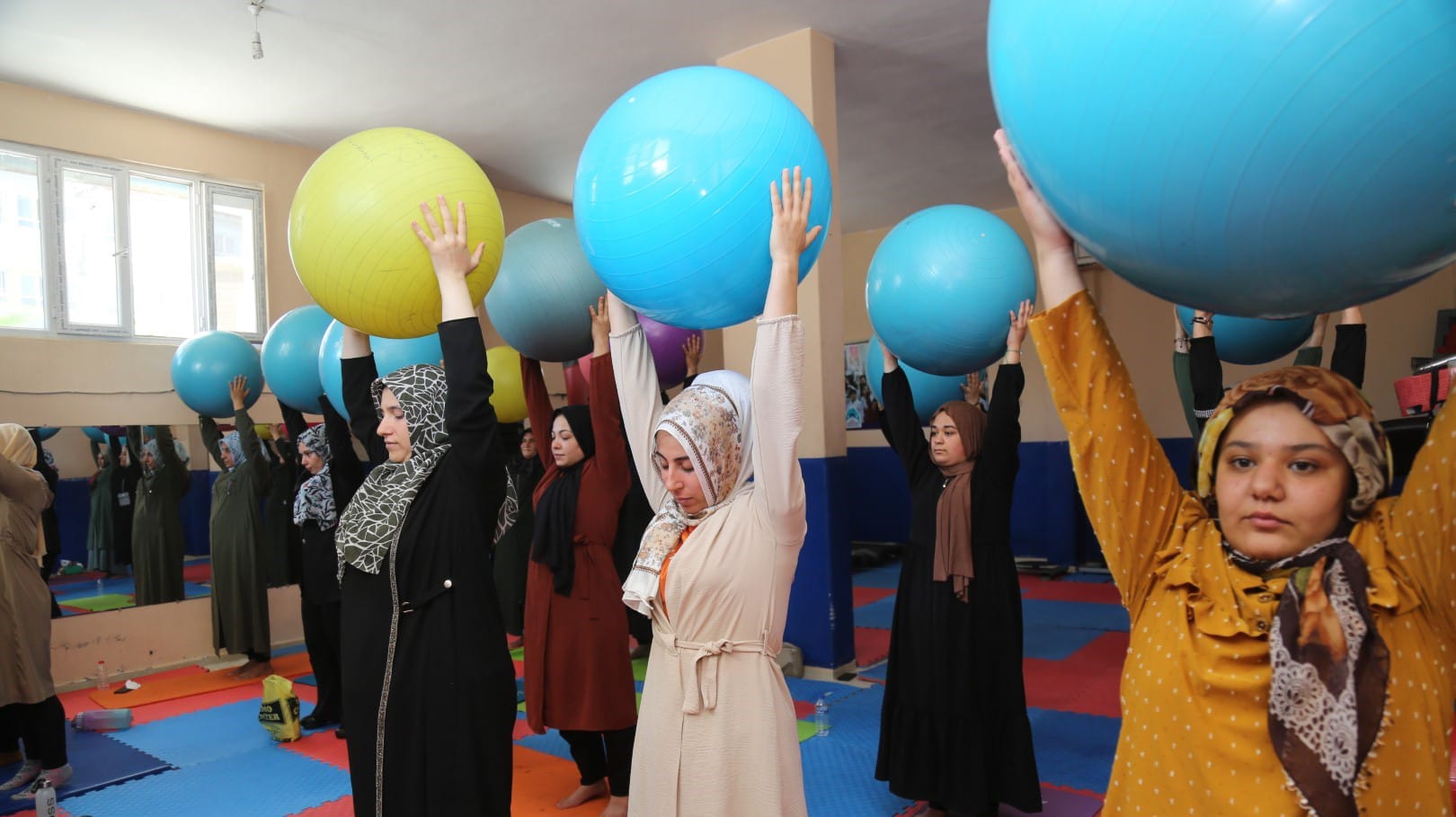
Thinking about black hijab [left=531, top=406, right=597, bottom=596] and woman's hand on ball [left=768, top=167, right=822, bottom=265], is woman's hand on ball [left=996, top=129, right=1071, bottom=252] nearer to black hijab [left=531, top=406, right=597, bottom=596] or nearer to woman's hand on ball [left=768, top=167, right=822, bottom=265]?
woman's hand on ball [left=768, top=167, right=822, bottom=265]

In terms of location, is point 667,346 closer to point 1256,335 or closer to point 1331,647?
point 1256,335

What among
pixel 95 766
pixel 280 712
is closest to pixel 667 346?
pixel 280 712

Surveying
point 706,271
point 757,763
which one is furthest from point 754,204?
point 757,763

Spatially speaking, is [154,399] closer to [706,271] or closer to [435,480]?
[435,480]

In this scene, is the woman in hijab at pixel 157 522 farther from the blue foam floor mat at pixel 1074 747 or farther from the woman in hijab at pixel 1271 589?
the woman in hijab at pixel 1271 589

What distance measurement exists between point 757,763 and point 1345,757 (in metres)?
1.02

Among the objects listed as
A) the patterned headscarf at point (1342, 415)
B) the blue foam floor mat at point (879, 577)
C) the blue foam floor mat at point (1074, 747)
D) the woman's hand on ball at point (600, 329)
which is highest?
the woman's hand on ball at point (600, 329)

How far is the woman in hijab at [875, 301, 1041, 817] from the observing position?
2.87 meters

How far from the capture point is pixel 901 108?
606 centimetres

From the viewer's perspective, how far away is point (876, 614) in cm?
667

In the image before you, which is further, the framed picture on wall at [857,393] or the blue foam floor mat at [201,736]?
the framed picture on wall at [857,393]

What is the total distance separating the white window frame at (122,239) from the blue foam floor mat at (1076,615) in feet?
16.5

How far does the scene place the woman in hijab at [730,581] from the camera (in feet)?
5.58

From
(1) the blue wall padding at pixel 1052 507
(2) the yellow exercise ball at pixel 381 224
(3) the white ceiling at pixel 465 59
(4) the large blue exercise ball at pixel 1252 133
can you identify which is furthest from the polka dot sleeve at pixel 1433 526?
(1) the blue wall padding at pixel 1052 507
